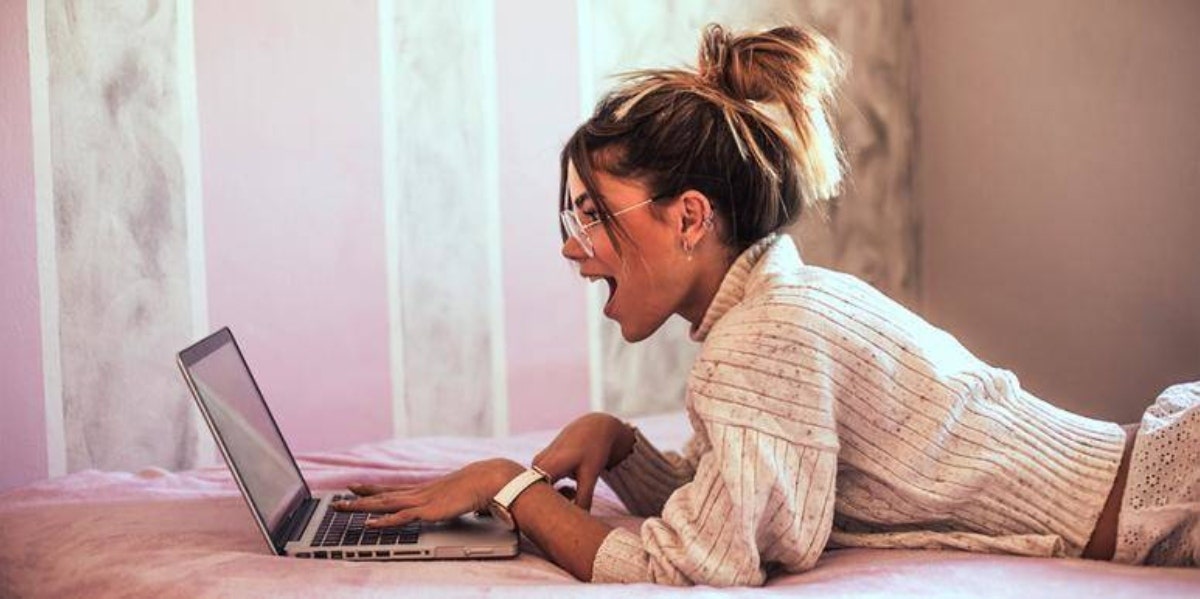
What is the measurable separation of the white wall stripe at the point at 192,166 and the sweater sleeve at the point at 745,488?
55.2 inches

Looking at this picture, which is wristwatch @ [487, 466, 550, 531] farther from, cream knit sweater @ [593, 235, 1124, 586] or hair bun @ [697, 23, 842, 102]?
hair bun @ [697, 23, 842, 102]

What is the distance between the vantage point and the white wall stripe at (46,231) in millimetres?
2498

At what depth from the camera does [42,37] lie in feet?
8.21

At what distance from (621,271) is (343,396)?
125 centimetres

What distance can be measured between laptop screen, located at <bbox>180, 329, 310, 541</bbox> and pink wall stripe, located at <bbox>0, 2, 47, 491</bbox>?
28.6 inches

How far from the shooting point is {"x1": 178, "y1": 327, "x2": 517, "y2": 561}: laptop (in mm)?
1605

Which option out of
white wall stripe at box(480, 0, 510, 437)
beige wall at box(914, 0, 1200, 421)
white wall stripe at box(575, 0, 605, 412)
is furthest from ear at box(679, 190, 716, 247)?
beige wall at box(914, 0, 1200, 421)

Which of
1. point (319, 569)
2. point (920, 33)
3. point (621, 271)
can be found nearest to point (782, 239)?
point (621, 271)

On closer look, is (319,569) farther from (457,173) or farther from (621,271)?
(457,173)

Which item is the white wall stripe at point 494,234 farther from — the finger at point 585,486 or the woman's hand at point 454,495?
the woman's hand at point 454,495

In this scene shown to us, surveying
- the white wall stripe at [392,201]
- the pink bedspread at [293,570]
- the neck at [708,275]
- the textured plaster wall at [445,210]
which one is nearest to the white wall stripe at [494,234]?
the textured plaster wall at [445,210]

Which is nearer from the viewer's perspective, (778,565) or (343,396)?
(778,565)

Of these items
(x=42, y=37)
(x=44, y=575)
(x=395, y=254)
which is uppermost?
(x=42, y=37)

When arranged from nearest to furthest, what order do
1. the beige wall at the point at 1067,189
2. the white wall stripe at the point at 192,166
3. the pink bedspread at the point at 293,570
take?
1. the pink bedspread at the point at 293,570
2. the white wall stripe at the point at 192,166
3. the beige wall at the point at 1067,189
